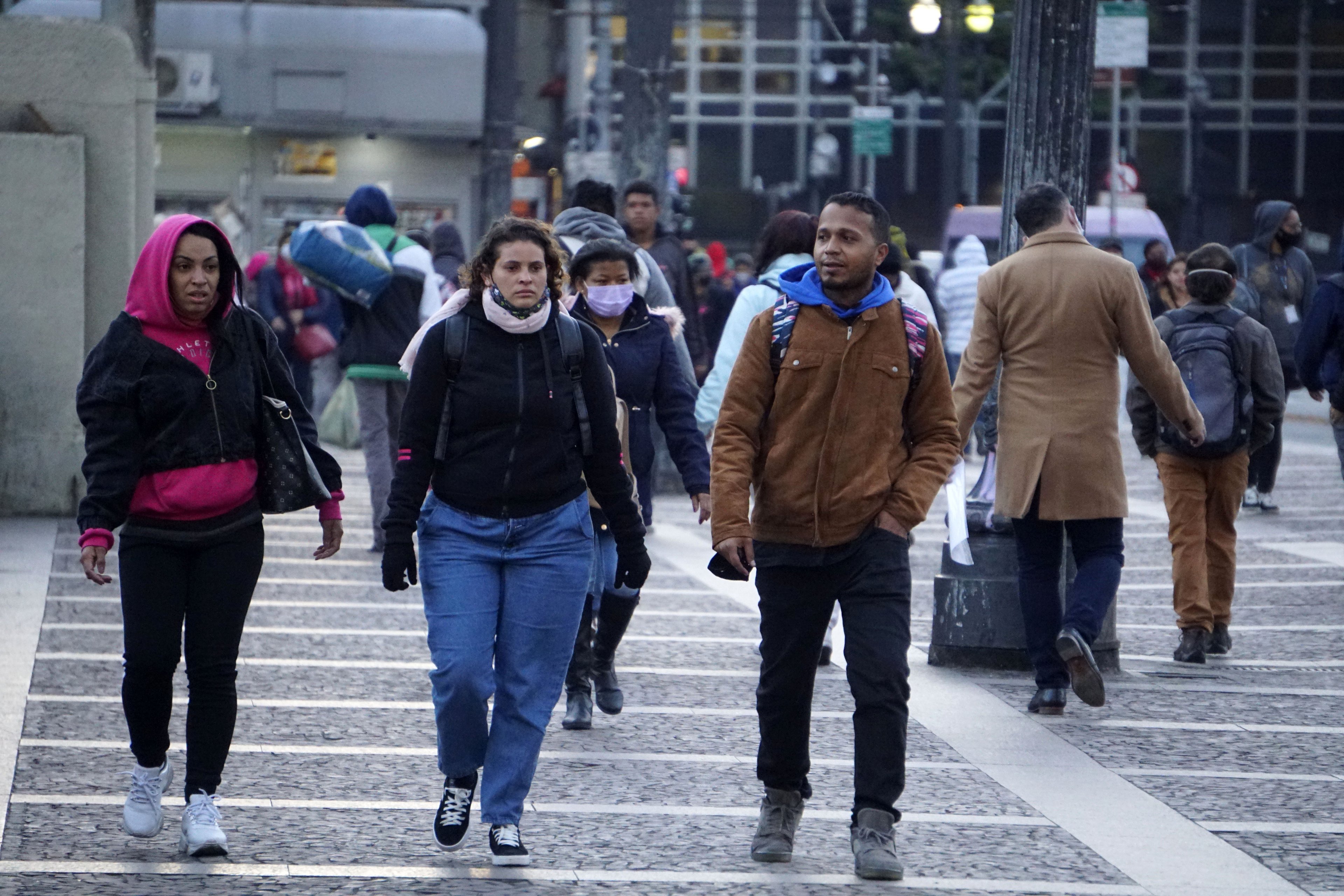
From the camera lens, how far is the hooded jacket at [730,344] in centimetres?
790

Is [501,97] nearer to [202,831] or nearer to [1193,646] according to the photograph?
[1193,646]

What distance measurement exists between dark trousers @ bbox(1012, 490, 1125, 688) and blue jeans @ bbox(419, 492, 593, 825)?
108 inches

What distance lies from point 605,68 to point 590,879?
24.3m

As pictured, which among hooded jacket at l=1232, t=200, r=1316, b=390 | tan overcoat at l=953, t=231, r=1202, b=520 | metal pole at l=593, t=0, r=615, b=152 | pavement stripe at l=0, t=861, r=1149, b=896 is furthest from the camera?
metal pole at l=593, t=0, r=615, b=152

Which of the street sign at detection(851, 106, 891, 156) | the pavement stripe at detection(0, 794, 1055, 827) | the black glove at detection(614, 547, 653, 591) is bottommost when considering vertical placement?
the pavement stripe at detection(0, 794, 1055, 827)

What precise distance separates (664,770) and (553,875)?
1406 mm

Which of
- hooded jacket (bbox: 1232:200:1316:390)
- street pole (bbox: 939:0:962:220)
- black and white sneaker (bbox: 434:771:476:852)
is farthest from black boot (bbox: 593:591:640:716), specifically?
street pole (bbox: 939:0:962:220)

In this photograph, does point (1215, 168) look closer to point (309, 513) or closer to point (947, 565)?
point (309, 513)

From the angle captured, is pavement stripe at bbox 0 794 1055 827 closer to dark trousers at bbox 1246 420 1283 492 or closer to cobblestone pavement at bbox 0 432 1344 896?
cobblestone pavement at bbox 0 432 1344 896

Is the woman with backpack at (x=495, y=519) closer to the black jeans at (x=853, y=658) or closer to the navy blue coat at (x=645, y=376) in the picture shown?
the black jeans at (x=853, y=658)

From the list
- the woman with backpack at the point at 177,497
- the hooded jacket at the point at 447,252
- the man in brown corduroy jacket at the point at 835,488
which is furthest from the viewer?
the hooded jacket at the point at 447,252

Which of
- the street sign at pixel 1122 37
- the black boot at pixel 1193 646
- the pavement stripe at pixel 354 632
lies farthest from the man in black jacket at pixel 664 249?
the street sign at pixel 1122 37

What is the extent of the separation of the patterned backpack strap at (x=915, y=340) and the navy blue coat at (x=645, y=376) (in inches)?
70.1

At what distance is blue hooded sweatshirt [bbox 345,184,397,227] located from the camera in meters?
11.8
